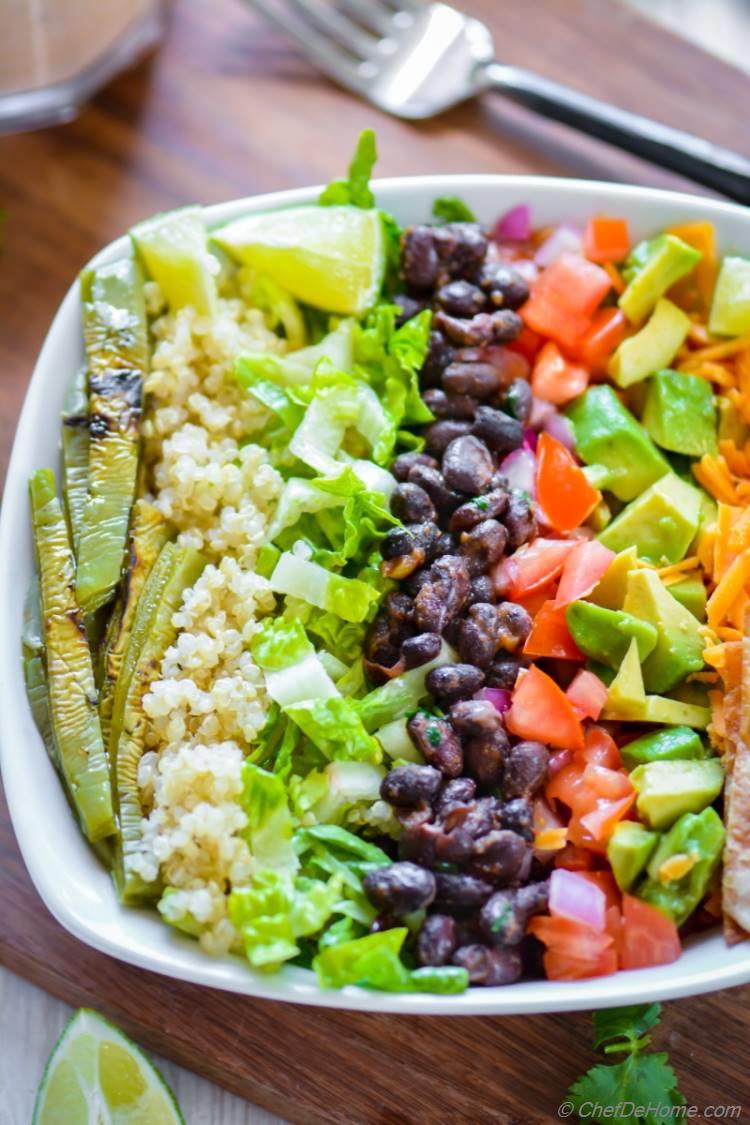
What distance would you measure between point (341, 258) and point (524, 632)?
1.04m

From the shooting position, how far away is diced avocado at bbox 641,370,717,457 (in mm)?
2816

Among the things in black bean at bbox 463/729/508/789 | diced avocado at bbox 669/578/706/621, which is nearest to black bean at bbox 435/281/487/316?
diced avocado at bbox 669/578/706/621

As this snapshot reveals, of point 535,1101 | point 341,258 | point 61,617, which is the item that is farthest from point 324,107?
point 535,1101

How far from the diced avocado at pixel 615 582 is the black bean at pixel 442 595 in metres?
0.31

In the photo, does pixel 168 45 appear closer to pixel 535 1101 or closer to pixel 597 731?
pixel 597 731

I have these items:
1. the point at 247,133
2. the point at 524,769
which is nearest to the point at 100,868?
the point at 524,769

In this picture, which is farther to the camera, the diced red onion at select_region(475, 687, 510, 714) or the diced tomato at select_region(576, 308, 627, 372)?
the diced tomato at select_region(576, 308, 627, 372)

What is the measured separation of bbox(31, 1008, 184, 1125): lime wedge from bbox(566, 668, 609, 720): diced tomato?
119 cm

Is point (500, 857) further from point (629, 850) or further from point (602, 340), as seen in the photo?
point (602, 340)

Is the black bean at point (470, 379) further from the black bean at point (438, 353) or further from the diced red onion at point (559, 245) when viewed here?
the diced red onion at point (559, 245)

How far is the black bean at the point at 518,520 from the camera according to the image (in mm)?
2643

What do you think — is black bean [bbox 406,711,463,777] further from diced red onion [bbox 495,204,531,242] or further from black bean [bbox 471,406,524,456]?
diced red onion [bbox 495,204,531,242]

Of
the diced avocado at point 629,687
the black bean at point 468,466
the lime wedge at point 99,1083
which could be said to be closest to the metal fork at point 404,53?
the black bean at point 468,466

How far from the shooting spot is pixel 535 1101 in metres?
2.49
